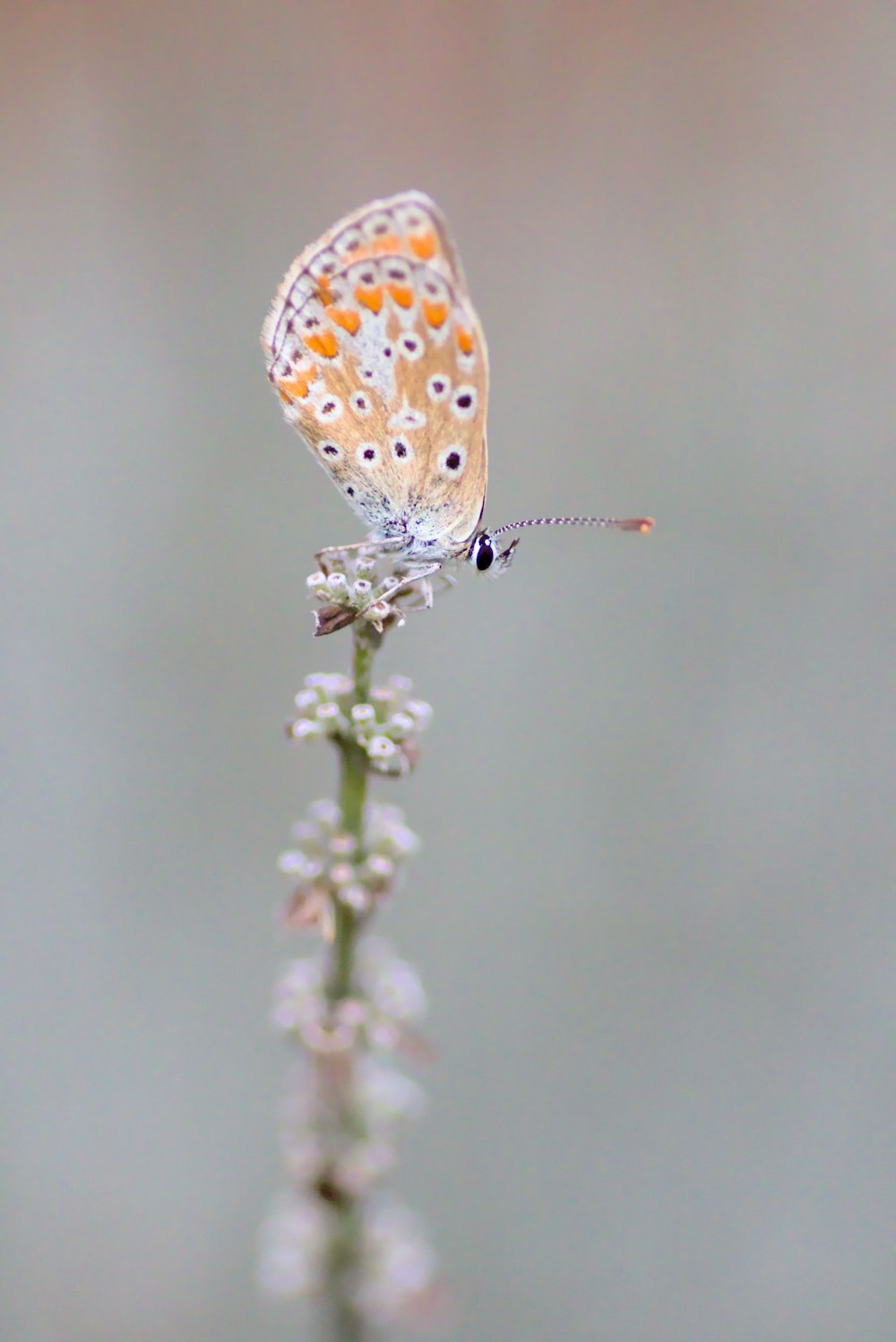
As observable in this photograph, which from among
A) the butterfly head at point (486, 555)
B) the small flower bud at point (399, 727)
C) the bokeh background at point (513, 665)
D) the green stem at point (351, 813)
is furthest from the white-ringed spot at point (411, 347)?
the bokeh background at point (513, 665)

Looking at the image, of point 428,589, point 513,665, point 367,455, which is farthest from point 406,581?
point 513,665

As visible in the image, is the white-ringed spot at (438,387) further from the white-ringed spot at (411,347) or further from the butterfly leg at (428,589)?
the butterfly leg at (428,589)

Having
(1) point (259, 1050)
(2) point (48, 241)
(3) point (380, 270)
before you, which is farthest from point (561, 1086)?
(2) point (48, 241)

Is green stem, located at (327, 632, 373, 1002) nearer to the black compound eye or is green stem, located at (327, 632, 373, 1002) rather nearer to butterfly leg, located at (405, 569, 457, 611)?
butterfly leg, located at (405, 569, 457, 611)

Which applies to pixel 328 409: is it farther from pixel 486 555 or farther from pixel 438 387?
pixel 486 555

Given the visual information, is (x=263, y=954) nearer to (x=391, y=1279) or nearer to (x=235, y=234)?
(x=391, y=1279)

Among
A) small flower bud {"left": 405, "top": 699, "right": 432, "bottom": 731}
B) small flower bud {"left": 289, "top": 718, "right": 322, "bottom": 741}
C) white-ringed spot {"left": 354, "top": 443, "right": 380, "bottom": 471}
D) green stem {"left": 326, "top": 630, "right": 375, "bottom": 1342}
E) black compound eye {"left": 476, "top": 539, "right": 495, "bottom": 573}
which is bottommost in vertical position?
green stem {"left": 326, "top": 630, "right": 375, "bottom": 1342}

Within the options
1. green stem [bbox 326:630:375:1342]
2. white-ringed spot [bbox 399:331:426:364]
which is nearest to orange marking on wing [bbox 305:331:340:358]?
white-ringed spot [bbox 399:331:426:364]
